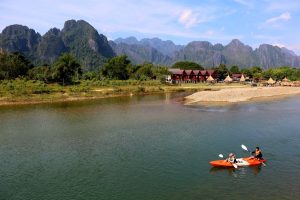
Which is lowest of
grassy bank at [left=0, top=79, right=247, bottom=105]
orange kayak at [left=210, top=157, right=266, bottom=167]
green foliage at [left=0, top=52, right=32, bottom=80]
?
orange kayak at [left=210, top=157, right=266, bottom=167]

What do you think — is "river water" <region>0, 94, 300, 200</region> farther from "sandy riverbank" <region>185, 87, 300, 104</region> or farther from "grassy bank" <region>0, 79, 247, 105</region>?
"grassy bank" <region>0, 79, 247, 105</region>

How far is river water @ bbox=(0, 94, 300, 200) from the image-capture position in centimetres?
2306

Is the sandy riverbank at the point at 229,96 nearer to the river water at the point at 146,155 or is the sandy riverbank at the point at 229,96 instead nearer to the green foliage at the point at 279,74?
the river water at the point at 146,155

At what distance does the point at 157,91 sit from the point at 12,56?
56518 millimetres

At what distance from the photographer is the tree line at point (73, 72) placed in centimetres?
10388

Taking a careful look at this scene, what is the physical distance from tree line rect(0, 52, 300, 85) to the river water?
48.9m

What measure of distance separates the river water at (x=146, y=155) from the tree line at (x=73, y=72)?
48899 mm

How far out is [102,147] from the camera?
115ft

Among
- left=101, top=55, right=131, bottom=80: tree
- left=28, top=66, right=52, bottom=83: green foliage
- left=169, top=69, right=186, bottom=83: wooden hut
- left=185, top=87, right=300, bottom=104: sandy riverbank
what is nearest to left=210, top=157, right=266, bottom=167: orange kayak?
left=185, top=87, right=300, bottom=104: sandy riverbank

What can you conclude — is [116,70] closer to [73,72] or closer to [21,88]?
[73,72]

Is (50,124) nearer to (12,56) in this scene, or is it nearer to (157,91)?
(157,91)

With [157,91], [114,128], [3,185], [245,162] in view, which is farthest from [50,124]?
[157,91]

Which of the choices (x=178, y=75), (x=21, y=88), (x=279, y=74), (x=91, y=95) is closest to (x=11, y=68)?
(x=21, y=88)

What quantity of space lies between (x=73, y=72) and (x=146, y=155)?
275 ft
